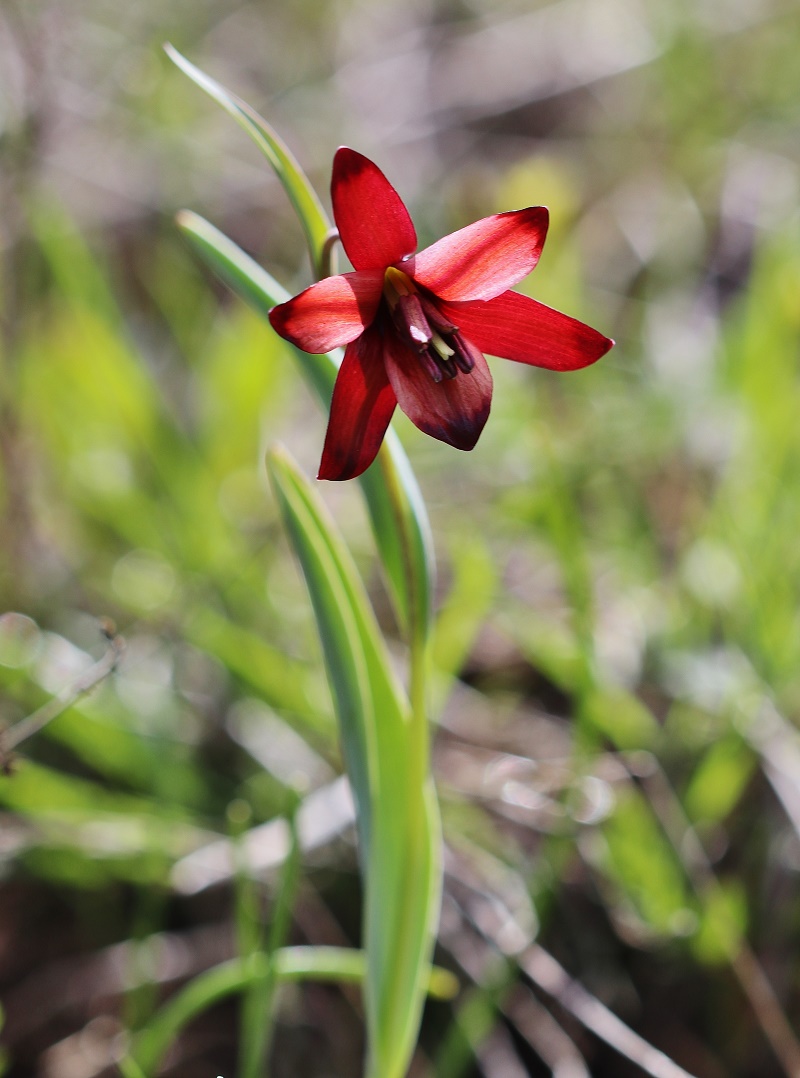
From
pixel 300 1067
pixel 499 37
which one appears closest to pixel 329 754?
pixel 300 1067

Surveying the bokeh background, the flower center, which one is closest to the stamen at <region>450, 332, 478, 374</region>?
the flower center

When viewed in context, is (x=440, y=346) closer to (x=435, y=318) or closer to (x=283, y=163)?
(x=435, y=318)

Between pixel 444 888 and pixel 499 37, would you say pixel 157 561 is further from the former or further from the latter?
pixel 499 37

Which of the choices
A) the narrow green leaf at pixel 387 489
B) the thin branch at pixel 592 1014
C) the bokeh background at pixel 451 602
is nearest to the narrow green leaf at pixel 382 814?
the narrow green leaf at pixel 387 489

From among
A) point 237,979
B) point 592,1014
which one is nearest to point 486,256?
point 237,979

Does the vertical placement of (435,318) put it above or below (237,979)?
above

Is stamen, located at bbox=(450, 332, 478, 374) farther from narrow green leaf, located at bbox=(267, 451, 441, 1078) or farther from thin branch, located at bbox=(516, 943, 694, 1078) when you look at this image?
thin branch, located at bbox=(516, 943, 694, 1078)
